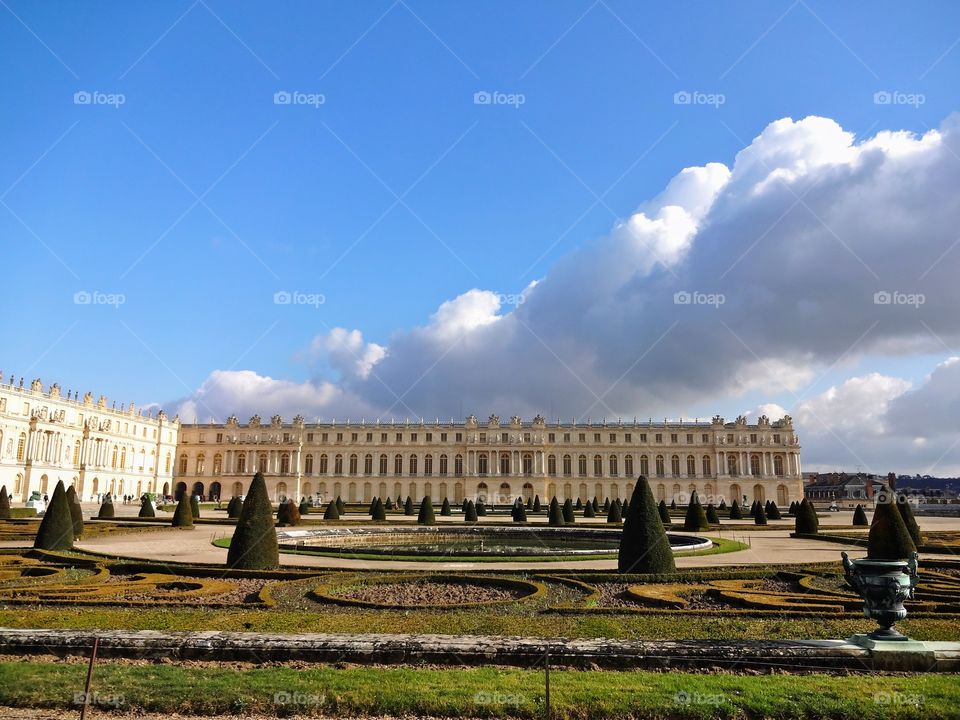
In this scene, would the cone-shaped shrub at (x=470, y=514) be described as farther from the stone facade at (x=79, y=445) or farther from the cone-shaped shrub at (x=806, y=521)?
the stone facade at (x=79, y=445)

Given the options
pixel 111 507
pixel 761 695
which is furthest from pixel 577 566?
pixel 111 507

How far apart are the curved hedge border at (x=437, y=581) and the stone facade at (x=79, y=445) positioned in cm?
4877

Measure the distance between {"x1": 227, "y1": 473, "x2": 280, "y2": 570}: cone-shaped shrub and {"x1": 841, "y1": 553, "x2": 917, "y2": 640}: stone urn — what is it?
34.3 ft

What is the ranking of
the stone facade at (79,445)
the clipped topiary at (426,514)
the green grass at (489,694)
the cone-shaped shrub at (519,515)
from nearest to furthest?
the green grass at (489,694) < the clipped topiary at (426,514) < the cone-shaped shrub at (519,515) < the stone facade at (79,445)

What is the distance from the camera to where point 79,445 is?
200ft

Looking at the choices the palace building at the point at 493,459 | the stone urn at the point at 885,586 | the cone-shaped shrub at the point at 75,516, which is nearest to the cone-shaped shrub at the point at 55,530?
the cone-shaped shrub at the point at 75,516

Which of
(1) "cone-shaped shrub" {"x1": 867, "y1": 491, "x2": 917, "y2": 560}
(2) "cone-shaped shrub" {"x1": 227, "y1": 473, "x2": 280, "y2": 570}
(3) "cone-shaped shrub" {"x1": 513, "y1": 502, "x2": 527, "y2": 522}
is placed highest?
(1) "cone-shaped shrub" {"x1": 867, "y1": 491, "x2": 917, "y2": 560}

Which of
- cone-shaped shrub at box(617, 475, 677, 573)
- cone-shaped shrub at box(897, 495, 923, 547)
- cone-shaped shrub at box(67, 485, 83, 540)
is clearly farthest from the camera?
cone-shaped shrub at box(67, 485, 83, 540)

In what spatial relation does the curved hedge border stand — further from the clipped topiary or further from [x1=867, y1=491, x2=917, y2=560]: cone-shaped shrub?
the clipped topiary

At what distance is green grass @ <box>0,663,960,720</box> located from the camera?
208 inches

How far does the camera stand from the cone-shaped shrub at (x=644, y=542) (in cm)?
1282

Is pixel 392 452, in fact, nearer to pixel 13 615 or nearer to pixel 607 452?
pixel 607 452

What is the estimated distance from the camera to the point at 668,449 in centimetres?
7606

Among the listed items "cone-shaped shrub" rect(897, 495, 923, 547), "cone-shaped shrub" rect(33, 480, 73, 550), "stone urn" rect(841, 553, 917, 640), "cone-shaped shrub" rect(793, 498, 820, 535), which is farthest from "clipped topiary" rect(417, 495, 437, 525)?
"stone urn" rect(841, 553, 917, 640)
